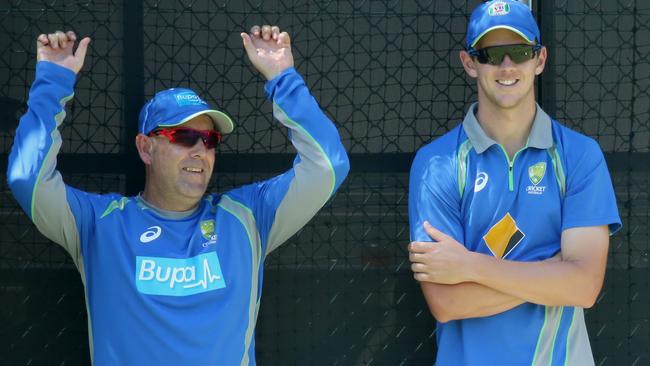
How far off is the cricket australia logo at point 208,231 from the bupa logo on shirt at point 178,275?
7cm

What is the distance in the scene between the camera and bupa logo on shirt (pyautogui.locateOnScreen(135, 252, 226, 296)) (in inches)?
122

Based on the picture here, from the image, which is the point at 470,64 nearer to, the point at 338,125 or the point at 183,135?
the point at 338,125

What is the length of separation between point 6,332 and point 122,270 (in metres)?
1.17

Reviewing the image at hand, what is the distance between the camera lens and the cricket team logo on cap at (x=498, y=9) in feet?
10.7

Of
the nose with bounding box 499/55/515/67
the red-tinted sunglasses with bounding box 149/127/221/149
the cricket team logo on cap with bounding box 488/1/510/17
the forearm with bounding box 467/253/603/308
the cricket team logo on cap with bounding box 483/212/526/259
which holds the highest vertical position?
the cricket team logo on cap with bounding box 488/1/510/17

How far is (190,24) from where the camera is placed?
13.5ft

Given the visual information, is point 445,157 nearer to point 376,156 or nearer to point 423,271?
point 423,271

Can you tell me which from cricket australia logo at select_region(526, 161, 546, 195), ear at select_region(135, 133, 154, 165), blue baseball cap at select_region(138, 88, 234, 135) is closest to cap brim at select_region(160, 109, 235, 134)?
blue baseball cap at select_region(138, 88, 234, 135)

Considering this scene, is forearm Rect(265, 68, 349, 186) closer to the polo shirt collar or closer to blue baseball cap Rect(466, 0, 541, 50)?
the polo shirt collar

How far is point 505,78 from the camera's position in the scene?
322cm

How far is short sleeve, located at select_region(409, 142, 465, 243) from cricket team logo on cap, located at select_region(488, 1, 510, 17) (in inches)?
19.5

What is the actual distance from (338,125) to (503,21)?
3.64ft

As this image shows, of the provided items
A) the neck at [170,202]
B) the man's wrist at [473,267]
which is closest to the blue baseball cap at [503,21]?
the man's wrist at [473,267]

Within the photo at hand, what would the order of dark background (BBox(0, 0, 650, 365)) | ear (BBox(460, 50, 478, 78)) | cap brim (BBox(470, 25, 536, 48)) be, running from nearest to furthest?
cap brim (BBox(470, 25, 536, 48)) < ear (BBox(460, 50, 478, 78)) < dark background (BBox(0, 0, 650, 365))
